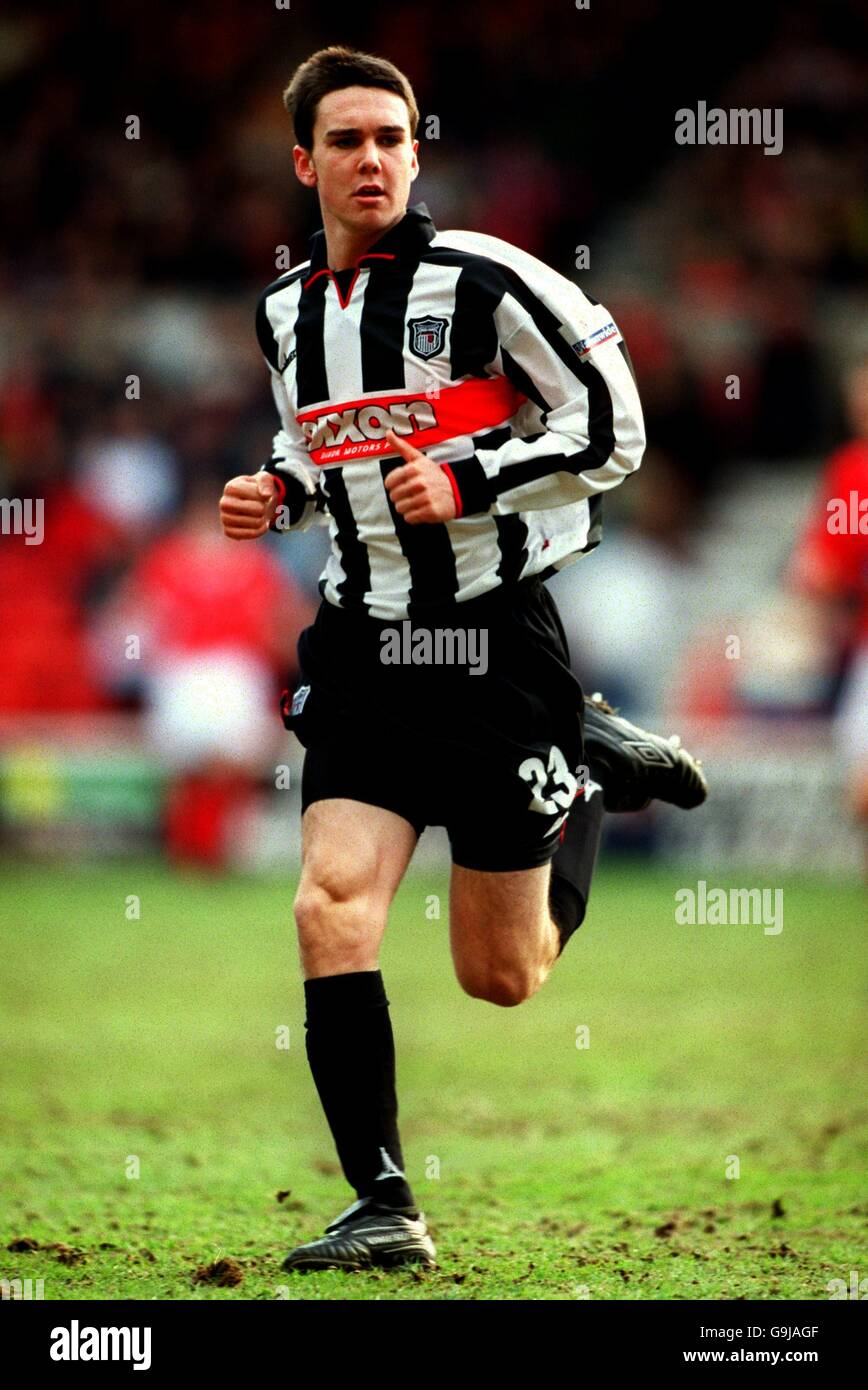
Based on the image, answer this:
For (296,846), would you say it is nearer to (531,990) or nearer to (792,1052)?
(792,1052)

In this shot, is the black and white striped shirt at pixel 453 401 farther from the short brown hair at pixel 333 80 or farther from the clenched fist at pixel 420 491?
the short brown hair at pixel 333 80

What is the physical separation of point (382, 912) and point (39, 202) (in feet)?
36.4

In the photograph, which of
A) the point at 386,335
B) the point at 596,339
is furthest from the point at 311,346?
the point at 596,339

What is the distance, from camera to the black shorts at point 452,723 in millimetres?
4051

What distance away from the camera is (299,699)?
4.20 metres

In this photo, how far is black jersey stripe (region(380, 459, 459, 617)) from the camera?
4070 millimetres

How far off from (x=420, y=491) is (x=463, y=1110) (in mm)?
2414

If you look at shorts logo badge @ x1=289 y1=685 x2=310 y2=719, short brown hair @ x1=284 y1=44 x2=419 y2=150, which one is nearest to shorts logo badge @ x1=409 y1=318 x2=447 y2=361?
short brown hair @ x1=284 y1=44 x2=419 y2=150

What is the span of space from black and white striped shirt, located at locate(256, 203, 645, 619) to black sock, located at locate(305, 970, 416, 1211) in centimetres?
78

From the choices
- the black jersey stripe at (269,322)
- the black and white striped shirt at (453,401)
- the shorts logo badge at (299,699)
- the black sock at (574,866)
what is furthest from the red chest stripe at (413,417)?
the black sock at (574,866)

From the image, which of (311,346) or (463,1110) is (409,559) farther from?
(463,1110)

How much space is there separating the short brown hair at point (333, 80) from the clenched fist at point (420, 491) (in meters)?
0.74

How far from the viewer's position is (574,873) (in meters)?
4.61
